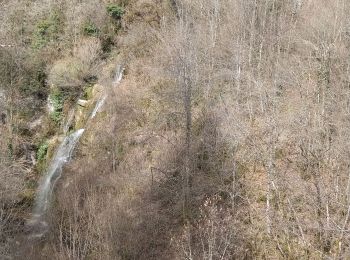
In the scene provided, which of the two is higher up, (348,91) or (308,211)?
(348,91)

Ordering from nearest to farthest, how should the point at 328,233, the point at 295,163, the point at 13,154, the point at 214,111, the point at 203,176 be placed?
1. the point at 328,233
2. the point at 295,163
3. the point at 203,176
4. the point at 214,111
5. the point at 13,154

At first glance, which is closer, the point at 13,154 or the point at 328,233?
the point at 328,233

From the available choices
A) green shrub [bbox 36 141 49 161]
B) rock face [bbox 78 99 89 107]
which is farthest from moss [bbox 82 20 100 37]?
green shrub [bbox 36 141 49 161]

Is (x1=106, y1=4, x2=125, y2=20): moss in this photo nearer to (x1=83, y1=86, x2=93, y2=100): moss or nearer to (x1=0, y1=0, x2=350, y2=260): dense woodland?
(x1=0, y1=0, x2=350, y2=260): dense woodland

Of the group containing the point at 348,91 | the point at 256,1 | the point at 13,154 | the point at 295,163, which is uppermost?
the point at 256,1

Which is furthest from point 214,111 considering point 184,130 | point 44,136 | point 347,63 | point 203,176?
point 44,136

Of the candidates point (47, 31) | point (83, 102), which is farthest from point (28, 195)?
point (47, 31)

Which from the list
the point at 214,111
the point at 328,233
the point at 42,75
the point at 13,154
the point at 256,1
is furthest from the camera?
the point at 42,75

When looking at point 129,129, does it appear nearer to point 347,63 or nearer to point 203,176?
point 203,176
